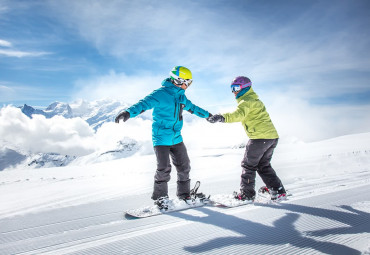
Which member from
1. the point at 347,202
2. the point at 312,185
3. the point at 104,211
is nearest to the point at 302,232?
the point at 347,202

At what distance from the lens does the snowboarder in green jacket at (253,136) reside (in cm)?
400

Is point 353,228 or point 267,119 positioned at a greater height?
point 267,119

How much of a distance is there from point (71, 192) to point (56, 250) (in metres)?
3.18

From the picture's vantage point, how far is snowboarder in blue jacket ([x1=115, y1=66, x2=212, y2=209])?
12.3 ft

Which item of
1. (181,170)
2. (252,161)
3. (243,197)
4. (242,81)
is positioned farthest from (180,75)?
(243,197)

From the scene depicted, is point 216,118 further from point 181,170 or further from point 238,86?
point 181,170

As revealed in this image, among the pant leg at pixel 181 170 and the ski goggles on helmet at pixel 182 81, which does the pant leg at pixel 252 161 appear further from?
the ski goggles on helmet at pixel 182 81

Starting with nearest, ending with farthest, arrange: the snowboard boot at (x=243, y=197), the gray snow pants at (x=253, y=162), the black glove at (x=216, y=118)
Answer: the snowboard boot at (x=243, y=197)
the gray snow pants at (x=253, y=162)
the black glove at (x=216, y=118)

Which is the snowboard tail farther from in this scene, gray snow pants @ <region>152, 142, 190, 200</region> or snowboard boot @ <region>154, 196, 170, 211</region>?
gray snow pants @ <region>152, 142, 190, 200</region>

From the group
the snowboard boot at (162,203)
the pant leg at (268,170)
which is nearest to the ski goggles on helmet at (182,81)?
the pant leg at (268,170)

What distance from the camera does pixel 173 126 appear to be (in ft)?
12.8

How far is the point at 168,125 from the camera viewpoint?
151 inches

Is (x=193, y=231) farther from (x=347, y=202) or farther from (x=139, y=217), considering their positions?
(x=347, y=202)

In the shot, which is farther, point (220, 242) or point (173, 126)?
point (173, 126)
